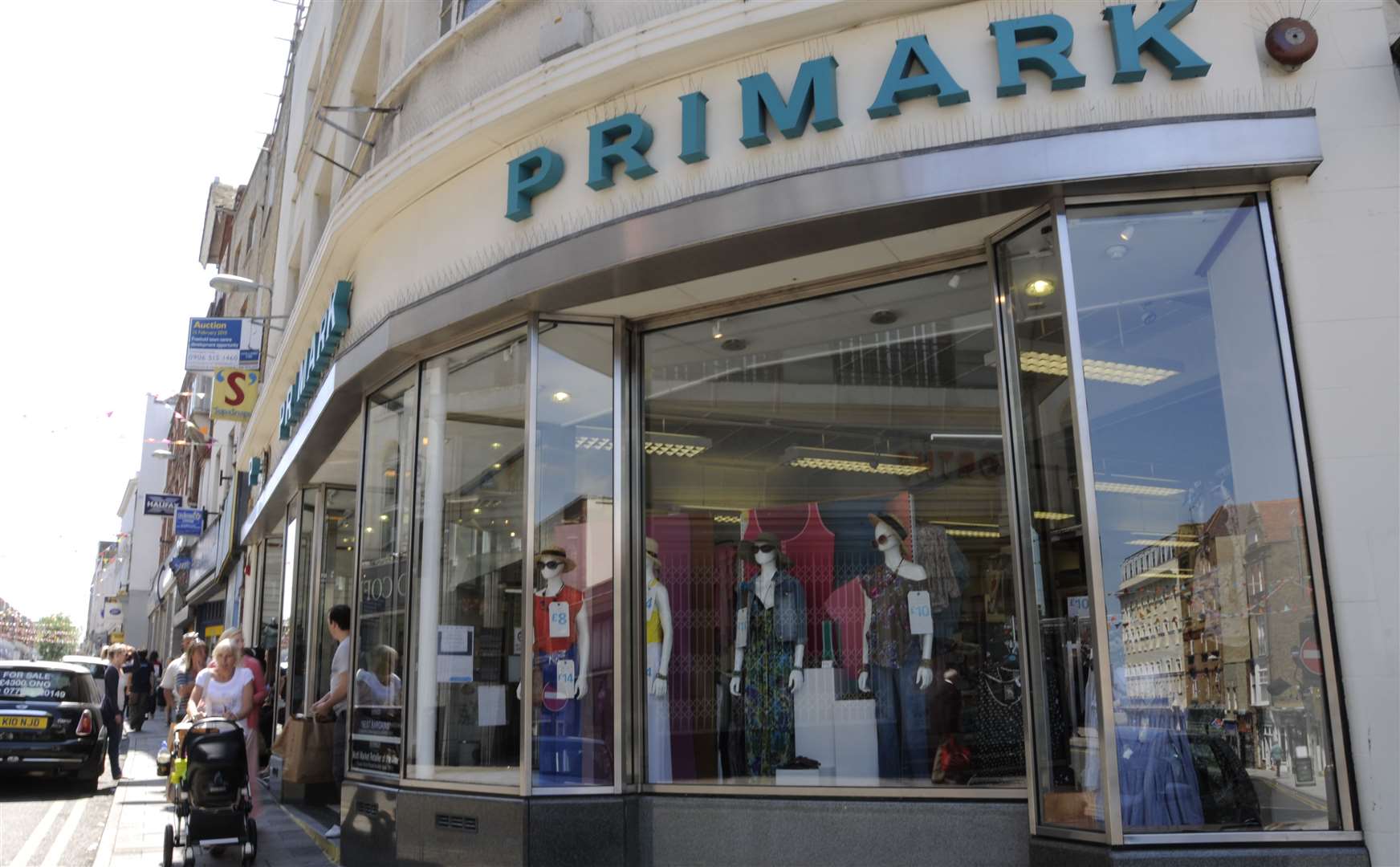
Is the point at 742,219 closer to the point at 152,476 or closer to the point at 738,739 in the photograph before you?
the point at 738,739

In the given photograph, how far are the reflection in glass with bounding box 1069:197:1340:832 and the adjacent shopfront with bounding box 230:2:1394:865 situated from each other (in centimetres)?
2

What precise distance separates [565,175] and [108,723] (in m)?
10.6

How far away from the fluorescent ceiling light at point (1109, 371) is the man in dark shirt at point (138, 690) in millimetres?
21764

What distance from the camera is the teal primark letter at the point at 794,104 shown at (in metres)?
6.39

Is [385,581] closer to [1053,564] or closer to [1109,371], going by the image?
[1053,564]

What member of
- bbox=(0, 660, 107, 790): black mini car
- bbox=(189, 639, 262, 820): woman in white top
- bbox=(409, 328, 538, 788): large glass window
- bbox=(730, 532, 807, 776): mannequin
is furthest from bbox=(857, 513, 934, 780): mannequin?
bbox=(0, 660, 107, 790): black mini car

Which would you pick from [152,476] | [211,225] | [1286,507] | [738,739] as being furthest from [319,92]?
[152,476]

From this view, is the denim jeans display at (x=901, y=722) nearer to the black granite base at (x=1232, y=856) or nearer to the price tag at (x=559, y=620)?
the black granite base at (x=1232, y=856)

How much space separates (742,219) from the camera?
6488 millimetres

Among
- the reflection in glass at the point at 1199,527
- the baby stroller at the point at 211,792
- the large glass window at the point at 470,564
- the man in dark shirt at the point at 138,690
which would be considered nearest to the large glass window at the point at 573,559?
the large glass window at the point at 470,564

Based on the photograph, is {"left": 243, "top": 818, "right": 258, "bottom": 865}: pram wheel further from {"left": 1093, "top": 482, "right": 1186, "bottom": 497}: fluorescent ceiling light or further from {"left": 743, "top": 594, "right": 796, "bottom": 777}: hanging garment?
{"left": 1093, "top": 482, "right": 1186, "bottom": 497}: fluorescent ceiling light

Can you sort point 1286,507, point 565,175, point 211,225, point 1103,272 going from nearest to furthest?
point 1286,507 < point 1103,272 < point 565,175 < point 211,225

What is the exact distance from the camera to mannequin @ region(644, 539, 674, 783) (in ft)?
24.1

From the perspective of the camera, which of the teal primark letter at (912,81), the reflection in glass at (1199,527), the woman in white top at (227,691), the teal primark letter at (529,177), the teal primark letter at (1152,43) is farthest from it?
the woman in white top at (227,691)
